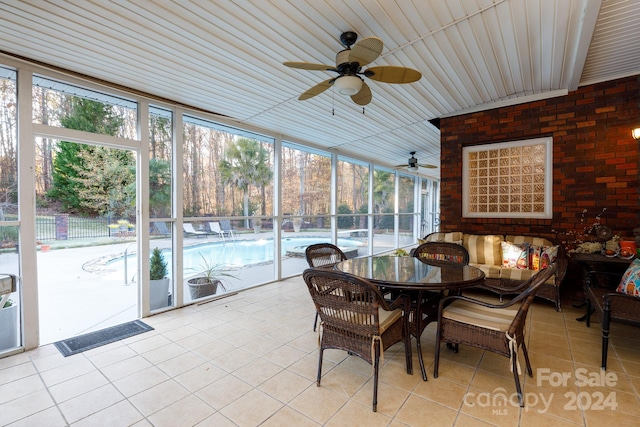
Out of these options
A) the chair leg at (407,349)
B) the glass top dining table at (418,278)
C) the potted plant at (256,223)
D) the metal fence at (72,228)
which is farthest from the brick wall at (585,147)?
the metal fence at (72,228)

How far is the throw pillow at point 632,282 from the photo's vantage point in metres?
2.62

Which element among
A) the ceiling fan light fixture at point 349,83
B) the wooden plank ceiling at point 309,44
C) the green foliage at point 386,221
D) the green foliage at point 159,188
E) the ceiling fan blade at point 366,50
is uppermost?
the wooden plank ceiling at point 309,44

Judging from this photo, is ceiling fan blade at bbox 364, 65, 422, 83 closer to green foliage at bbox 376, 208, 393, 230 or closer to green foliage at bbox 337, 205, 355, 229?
green foliage at bbox 337, 205, 355, 229

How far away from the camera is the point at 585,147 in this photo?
13.1 ft

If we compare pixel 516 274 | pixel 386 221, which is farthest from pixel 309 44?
pixel 386 221

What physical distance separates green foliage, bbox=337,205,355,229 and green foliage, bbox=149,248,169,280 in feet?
13.1

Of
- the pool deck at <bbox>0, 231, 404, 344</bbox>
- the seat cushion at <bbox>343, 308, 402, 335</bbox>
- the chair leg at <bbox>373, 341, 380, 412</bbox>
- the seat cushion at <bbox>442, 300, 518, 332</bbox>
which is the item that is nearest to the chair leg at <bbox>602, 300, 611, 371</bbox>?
the seat cushion at <bbox>442, 300, 518, 332</bbox>

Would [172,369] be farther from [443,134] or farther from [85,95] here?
[443,134]

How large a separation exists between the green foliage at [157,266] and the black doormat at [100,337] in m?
0.56

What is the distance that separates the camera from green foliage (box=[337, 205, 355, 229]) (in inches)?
275

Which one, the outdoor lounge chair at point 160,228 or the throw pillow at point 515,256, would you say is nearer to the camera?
the outdoor lounge chair at point 160,228

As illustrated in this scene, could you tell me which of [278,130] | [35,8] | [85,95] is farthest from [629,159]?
[85,95]

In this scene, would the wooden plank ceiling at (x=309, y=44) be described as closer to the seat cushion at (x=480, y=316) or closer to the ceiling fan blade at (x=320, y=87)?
the ceiling fan blade at (x=320, y=87)

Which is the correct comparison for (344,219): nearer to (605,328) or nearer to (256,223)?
→ (256,223)
